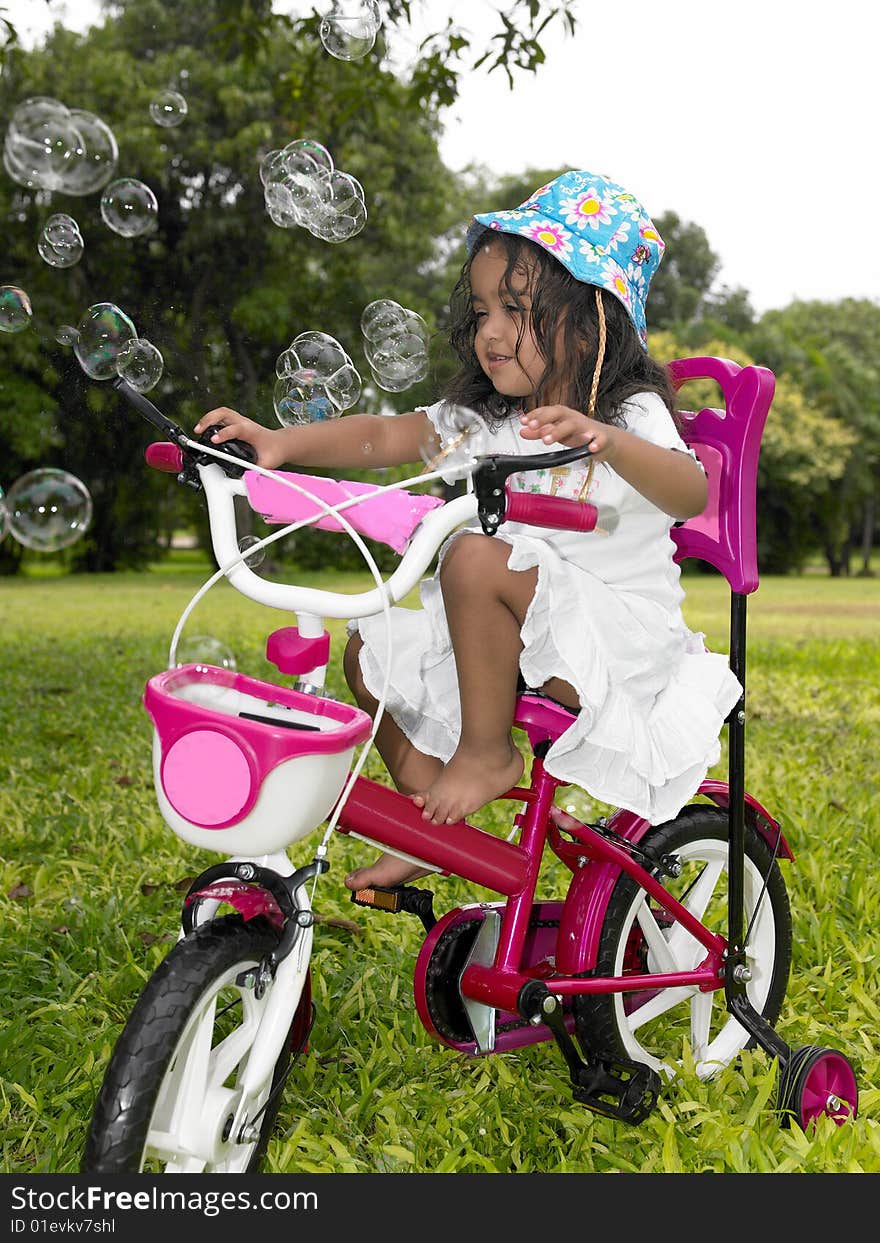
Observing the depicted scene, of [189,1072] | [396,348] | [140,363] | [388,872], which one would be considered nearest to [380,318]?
[396,348]

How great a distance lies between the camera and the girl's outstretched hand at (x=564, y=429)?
150cm

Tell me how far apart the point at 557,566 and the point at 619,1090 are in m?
A: 0.90

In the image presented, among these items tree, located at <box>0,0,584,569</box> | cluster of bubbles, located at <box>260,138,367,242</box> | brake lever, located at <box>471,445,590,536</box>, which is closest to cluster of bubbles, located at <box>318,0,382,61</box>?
cluster of bubbles, located at <box>260,138,367,242</box>

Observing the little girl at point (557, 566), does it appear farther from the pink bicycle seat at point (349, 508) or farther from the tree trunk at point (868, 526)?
the tree trunk at point (868, 526)

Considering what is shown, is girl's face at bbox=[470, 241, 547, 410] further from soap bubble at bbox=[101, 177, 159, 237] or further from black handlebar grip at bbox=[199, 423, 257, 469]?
soap bubble at bbox=[101, 177, 159, 237]

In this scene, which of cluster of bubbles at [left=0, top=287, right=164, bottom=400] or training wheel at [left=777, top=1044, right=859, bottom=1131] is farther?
cluster of bubbles at [left=0, top=287, right=164, bottom=400]

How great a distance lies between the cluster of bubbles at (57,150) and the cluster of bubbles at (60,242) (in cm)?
27

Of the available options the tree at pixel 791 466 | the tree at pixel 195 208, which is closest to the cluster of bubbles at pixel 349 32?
the tree at pixel 195 208

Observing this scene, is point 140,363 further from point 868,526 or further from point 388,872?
point 868,526

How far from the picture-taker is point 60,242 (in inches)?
125

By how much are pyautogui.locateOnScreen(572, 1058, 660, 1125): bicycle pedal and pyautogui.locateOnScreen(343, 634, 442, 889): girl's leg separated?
45cm

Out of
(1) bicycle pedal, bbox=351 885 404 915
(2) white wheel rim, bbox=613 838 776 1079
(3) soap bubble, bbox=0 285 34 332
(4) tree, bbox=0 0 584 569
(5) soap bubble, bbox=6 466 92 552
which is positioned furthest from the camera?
(4) tree, bbox=0 0 584 569

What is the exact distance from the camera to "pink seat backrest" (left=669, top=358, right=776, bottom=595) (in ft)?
6.37

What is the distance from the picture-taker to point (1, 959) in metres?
2.60
